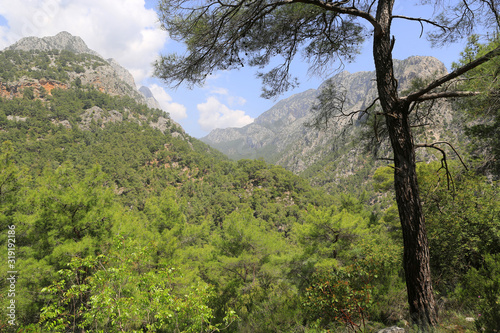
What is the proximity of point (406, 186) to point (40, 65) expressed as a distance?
12740 cm

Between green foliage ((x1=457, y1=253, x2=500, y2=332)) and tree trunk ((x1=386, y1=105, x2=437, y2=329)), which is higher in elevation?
tree trunk ((x1=386, y1=105, x2=437, y2=329))

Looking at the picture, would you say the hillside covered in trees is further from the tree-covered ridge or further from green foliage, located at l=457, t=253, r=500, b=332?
the tree-covered ridge

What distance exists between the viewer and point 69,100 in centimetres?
8038

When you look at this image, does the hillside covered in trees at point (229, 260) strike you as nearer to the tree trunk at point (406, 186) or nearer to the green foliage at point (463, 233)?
the green foliage at point (463, 233)

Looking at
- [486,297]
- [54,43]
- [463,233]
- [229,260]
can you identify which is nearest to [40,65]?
[54,43]

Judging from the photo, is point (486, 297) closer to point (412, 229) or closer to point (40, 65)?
point (412, 229)

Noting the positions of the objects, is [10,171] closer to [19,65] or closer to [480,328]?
[480,328]

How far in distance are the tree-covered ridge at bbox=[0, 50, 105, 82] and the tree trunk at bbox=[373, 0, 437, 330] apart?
369 feet

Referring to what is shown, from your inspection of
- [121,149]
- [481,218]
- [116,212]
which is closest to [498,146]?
[481,218]

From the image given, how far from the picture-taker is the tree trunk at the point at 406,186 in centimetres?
208

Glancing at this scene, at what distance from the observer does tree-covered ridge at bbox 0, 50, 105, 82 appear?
78.4 meters

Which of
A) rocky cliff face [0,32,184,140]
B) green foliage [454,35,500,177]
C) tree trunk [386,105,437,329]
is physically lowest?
tree trunk [386,105,437,329]

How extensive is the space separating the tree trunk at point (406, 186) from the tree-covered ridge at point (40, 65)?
112380 mm

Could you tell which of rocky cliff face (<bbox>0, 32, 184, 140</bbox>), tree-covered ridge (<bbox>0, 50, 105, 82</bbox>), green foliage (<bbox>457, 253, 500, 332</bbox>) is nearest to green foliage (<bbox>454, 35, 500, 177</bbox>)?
green foliage (<bbox>457, 253, 500, 332</bbox>)
